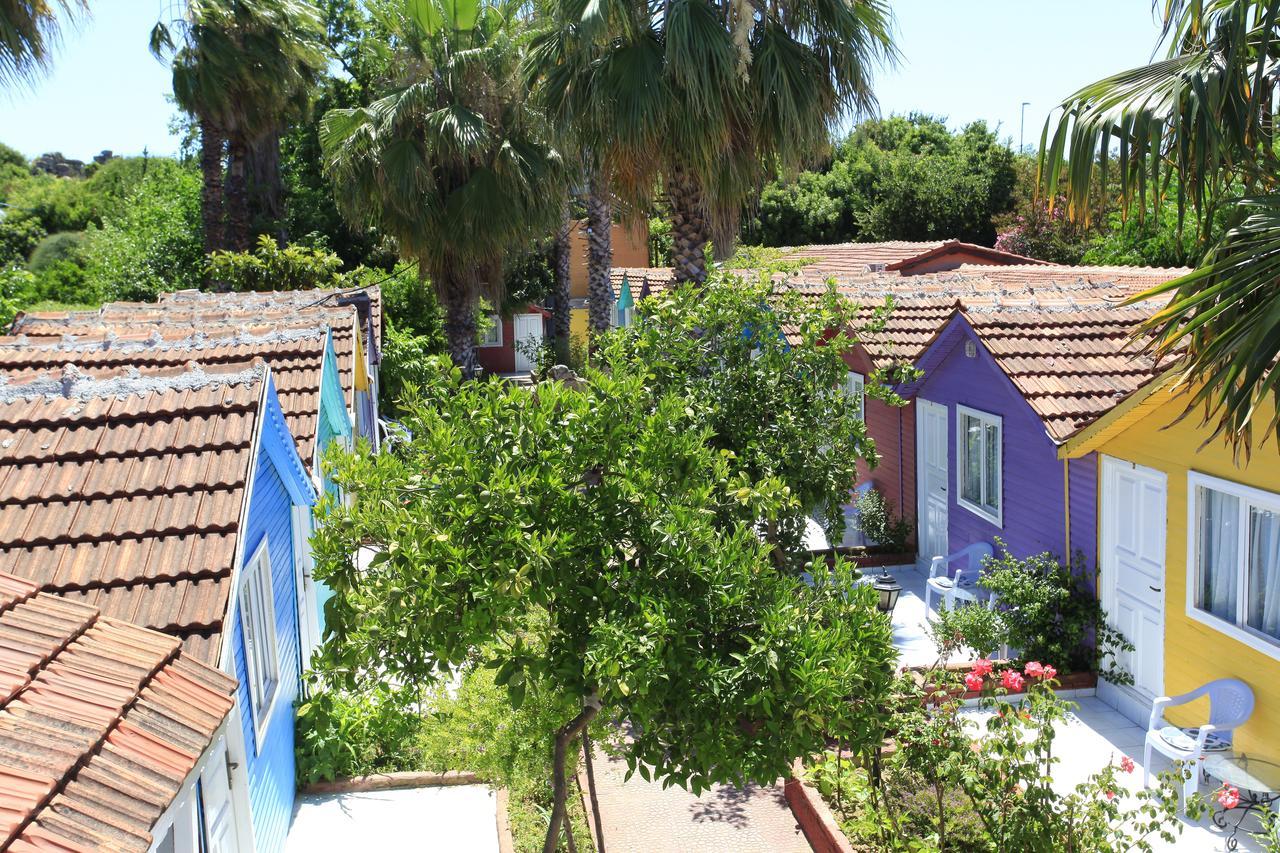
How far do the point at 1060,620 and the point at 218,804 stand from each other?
8146mm

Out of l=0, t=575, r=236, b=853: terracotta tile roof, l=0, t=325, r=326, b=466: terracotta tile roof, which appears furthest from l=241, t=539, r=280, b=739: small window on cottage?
l=0, t=575, r=236, b=853: terracotta tile roof

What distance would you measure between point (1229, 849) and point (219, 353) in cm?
841

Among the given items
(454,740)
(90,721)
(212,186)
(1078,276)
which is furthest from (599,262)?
(90,721)

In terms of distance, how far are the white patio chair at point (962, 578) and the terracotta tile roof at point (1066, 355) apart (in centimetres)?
207

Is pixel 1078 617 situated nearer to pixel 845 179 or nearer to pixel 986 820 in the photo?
pixel 986 820

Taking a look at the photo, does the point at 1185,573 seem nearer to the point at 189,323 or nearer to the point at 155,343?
the point at 155,343

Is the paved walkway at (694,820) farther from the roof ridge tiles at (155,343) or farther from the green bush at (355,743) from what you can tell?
the roof ridge tiles at (155,343)

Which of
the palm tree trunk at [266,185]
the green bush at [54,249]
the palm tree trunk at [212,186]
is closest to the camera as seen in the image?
the palm tree trunk at [212,186]

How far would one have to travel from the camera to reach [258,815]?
6.57m

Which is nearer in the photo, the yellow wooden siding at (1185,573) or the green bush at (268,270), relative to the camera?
the yellow wooden siding at (1185,573)

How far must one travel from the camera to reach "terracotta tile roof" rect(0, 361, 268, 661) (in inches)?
171

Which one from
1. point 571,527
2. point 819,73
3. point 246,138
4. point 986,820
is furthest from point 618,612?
point 246,138

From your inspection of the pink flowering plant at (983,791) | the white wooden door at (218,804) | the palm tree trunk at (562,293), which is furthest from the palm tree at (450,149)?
the white wooden door at (218,804)

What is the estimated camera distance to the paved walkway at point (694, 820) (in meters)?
8.03
